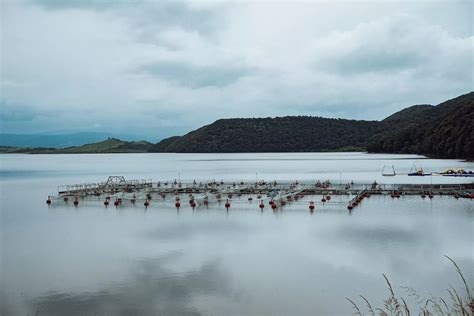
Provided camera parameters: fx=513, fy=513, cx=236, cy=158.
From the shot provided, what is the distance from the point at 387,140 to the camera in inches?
4094

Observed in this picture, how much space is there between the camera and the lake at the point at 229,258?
38.2ft

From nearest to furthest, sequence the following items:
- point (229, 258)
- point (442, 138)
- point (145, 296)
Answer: point (145, 296)
point (229, 258)
point (442, 138)

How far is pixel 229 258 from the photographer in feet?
52.0

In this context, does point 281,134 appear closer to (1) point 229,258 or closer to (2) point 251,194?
(2) point 251,194

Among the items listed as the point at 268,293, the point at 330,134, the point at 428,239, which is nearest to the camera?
the point at 268,293

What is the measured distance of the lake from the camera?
38.2ft

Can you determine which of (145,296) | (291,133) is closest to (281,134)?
(291,133)

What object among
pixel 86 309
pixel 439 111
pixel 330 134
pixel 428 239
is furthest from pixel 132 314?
pixel 330 134

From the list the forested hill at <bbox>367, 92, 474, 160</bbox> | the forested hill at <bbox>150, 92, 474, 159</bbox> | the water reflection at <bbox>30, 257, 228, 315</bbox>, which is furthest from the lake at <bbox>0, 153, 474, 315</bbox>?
the forested hill at <bbox>150, 92, 474, 159</bbox>

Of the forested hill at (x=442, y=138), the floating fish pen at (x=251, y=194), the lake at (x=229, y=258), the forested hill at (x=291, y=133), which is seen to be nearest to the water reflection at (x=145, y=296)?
the lake at (x=229, y=258)

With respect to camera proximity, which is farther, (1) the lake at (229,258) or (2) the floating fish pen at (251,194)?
(2) the floating fish pen at (251,194)

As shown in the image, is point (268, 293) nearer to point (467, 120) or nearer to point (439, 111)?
point (467, 120)

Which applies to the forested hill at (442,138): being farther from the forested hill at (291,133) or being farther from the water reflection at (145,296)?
the water reflection at (145,296)

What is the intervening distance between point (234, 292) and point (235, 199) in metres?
19.2
